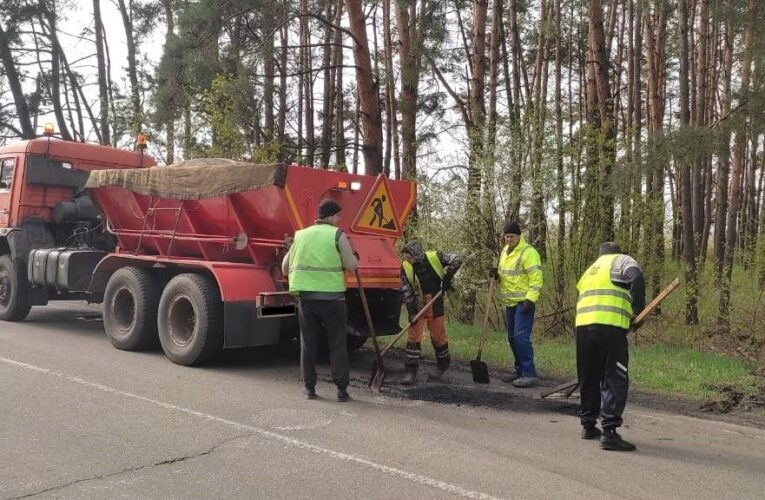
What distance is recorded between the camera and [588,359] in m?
5.49

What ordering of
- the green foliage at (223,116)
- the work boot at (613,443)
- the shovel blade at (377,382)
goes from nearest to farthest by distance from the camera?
A: the work boot at (613,443) → the shovel blade at (377,382) → the green foliage at (223,116)

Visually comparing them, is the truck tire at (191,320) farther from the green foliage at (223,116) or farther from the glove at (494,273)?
the green foliage at (223,116)

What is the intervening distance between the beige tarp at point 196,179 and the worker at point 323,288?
1.09 metres

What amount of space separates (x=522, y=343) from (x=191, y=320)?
12.6 ft

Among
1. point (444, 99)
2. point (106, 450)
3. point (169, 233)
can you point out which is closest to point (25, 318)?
point (169, 233)

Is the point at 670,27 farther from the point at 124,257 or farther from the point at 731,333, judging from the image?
the point at 124,257

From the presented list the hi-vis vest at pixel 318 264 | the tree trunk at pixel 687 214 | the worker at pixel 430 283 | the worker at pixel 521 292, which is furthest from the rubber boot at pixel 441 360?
the tree trunk at pixel 687 214

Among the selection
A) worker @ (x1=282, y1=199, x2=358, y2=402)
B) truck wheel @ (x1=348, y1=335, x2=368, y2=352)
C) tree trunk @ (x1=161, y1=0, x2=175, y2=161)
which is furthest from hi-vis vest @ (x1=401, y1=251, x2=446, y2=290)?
tree trunk @ (x1=161, y1=0, x2=175, y2=161)

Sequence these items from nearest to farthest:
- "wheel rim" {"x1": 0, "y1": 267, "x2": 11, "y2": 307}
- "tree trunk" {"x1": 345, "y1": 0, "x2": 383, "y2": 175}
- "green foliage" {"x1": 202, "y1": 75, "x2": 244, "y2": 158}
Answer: "wheel rim" {"x1": 0, "y1": 267, "x2": 11, "y2": 307}
"tree trunk" {"x1": 345, "y1": 0, "x2": 383, "y2": 175}
"green foliage" {"x1": 202, "y1": 75, "x2": 244, "y2": 158}

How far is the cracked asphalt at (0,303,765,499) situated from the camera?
14.0ft

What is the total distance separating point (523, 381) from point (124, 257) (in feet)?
17.4

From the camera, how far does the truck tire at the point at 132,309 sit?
873 cm

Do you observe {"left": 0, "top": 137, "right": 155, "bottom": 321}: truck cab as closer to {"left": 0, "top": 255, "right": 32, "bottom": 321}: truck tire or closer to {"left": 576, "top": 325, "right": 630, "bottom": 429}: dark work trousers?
{"left": 0, "top": 255, "right": 32, "bottom": 321}: truck tire

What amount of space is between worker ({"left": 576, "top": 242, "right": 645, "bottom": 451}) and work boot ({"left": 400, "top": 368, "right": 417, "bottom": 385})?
2.20m
